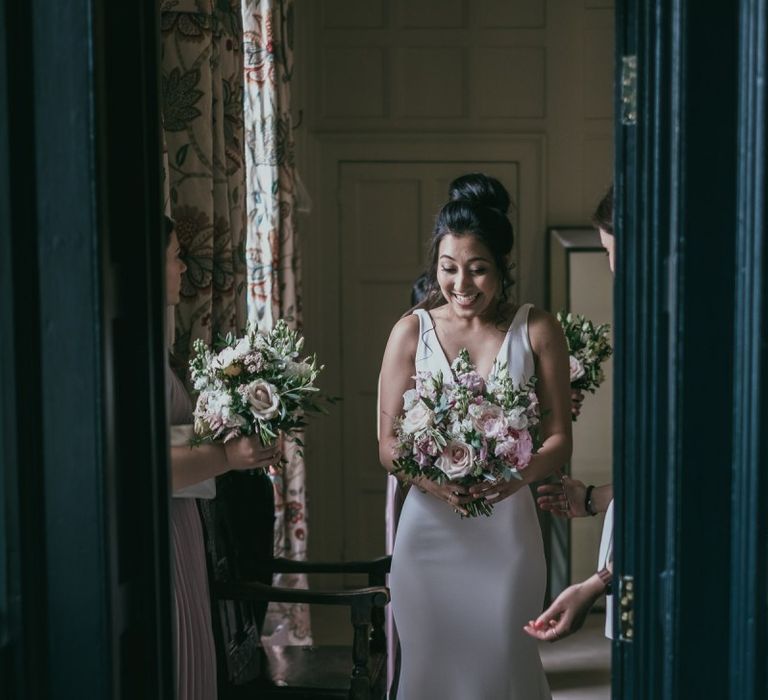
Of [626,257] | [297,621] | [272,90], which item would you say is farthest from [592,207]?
[626,257]

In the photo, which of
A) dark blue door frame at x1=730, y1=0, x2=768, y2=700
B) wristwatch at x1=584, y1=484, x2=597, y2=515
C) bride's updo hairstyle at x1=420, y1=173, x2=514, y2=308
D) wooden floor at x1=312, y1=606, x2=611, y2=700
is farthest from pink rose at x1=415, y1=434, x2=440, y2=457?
wooden floor at x1=312, y1=606, x2=611, y2=700

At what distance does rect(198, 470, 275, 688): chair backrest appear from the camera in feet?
9.56

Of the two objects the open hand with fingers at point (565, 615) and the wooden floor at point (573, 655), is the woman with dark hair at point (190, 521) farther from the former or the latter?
the wooden floor at point (573, 655)

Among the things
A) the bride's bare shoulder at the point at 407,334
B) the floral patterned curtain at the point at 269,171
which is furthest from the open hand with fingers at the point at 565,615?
the floral patterned curtain at the point at 269,171

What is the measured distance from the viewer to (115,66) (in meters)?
1.79

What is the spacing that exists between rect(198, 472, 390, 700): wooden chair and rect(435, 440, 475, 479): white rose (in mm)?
380

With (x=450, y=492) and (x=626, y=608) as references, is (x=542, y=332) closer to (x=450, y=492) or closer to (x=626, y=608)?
(x=450, y=492)

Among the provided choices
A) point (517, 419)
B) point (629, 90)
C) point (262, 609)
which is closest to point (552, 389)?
point (517, 419)

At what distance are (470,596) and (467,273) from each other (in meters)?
0.95

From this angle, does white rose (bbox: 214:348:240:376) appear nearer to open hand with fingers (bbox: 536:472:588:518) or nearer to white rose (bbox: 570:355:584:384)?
open hand with fingers (bbox: 536:472:588:518)

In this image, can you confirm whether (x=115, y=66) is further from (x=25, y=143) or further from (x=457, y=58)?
(x=457, y=58)

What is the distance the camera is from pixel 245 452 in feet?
8.68

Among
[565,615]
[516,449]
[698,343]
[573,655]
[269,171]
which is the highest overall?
[269,171]

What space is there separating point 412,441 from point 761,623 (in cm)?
143
